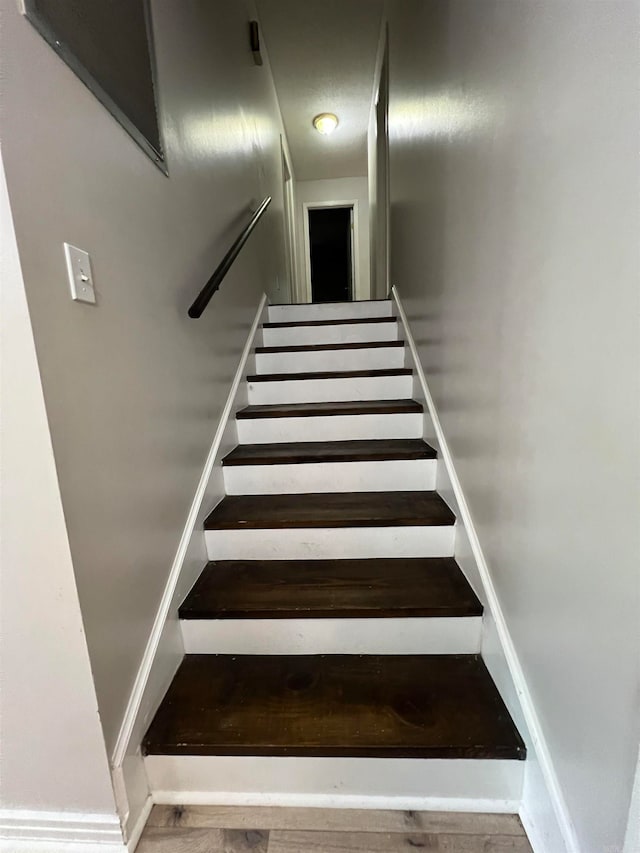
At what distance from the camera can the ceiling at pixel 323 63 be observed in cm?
295

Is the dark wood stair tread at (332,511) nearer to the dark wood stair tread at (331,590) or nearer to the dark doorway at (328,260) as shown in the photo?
the dark wood stair tread at (331,590)

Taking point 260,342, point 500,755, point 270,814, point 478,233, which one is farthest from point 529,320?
point 260,342

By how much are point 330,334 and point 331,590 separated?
1692 mm

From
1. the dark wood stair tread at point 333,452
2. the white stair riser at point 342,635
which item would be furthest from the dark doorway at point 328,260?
the white stair riser at point 342,635

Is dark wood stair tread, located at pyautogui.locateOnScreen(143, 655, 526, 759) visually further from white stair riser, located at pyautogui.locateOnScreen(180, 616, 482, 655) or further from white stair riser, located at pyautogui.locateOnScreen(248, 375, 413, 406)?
white stair riser, located at pyautogui.locateOnScreen(248, 375, 413, 406)

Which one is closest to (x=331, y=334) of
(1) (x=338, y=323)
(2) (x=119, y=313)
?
(1) (x=338, y=323)

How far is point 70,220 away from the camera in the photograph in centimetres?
79

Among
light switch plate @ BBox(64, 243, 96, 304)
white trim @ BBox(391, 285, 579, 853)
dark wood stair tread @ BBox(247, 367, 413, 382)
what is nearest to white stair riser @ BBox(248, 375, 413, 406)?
dark wood stair tread @ BBox(247, 367, 413, 382)

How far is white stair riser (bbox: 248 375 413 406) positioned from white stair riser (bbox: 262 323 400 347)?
52 cm

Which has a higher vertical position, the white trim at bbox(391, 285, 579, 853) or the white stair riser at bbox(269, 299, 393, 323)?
the white stair riser at bbox(269, 299, 393, 323)

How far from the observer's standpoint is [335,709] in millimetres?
981

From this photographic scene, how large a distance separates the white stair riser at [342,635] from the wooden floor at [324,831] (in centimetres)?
33

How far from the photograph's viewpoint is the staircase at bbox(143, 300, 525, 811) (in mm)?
911

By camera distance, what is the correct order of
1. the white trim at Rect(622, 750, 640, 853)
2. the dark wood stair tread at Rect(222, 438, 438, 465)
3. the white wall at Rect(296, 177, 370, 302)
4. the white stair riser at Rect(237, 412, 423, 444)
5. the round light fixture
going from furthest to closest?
the white wall at Rect(296, 177, 370, 302)
the round light fixture
the white stair riser at Rect(237, 412, 423, 444)
the dark wood stair tread at Rect(222, 438, 438, 465)
the white trim at Rect(622, 750, 640, 853)
